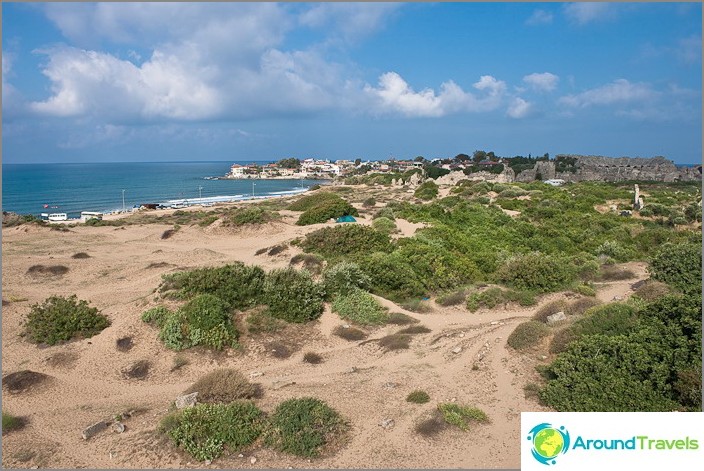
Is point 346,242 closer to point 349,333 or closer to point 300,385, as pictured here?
point 349,333

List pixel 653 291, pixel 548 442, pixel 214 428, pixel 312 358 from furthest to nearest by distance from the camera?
pixel 653 291
pixel 312 358
pixel 214 428
pixel 548 442

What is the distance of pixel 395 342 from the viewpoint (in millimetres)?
12781

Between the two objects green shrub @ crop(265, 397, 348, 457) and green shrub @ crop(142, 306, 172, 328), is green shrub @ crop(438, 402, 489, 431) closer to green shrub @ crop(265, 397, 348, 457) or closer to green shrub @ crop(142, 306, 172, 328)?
green shrub @ crop(265, 397, 348, 457)

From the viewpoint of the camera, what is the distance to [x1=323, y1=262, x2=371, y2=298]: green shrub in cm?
1614

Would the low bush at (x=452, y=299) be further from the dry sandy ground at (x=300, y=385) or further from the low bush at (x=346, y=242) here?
the low bush at (x=346, y=242)

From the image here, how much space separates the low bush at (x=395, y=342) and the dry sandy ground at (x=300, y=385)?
20 cm

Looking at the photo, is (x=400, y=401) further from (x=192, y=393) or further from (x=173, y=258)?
(x=173, y=258)

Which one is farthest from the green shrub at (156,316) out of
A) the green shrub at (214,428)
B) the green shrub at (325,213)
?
the green shrub at (325,213)

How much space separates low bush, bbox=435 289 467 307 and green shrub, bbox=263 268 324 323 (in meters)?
4.30

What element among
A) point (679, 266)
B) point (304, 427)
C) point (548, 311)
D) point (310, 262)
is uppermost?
point (679, 266)

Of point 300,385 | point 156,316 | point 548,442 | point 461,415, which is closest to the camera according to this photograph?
point 548,442

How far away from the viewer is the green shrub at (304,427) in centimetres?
791

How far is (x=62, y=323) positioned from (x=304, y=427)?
9.38 m

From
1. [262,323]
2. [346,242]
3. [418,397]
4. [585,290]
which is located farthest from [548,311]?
[346,242]
